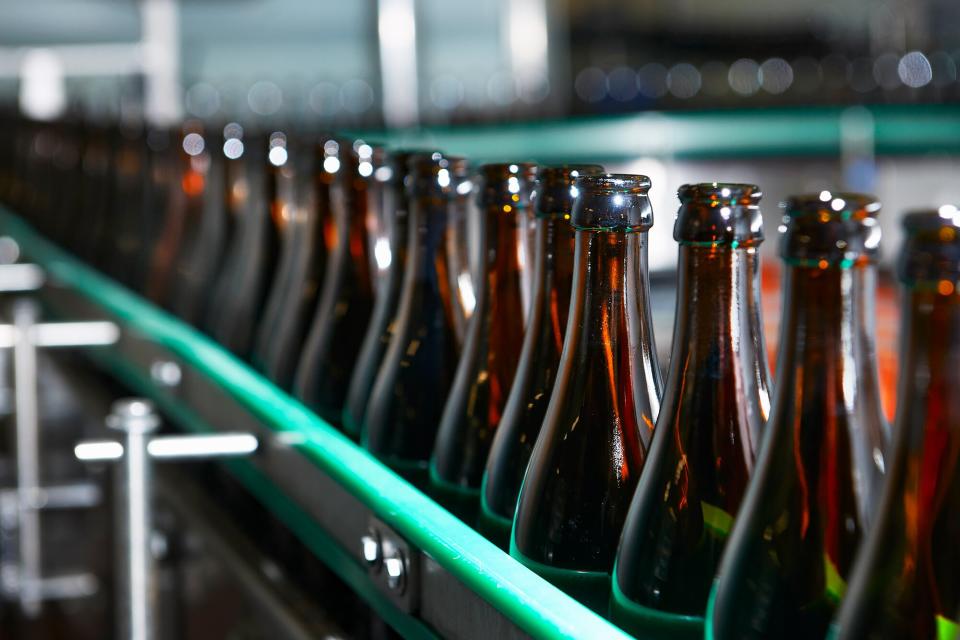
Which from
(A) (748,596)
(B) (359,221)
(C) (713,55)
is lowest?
(A) (748,596)

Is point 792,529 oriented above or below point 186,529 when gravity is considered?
above

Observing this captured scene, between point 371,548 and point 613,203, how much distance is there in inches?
8.9

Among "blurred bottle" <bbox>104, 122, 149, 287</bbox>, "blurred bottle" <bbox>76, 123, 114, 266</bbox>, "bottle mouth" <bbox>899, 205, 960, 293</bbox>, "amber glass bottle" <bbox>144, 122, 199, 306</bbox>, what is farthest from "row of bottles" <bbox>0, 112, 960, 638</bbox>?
"blurred bottle" <bbox>76, 123, 114, 266</bbox>

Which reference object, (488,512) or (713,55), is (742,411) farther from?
(713,55)

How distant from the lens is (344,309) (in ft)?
2.61

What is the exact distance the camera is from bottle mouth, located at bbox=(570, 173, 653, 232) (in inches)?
16.8

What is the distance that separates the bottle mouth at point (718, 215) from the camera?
1.29ft

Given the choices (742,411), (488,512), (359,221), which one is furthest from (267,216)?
(742,411)

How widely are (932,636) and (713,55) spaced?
634 cm

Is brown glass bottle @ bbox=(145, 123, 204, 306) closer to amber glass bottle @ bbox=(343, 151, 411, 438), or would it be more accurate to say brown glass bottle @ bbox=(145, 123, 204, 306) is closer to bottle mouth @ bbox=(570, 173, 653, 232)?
amber glass bottle @ bbox=(343, 151, 411, 438)

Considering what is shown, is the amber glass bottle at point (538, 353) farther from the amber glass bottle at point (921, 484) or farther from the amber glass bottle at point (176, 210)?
the amber glass bottle at point (176, 210)

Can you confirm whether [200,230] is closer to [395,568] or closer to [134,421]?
[134,421]

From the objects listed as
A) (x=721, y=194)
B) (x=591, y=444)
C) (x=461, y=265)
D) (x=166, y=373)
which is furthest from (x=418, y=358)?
(x=166, y=373)

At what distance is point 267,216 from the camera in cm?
96
